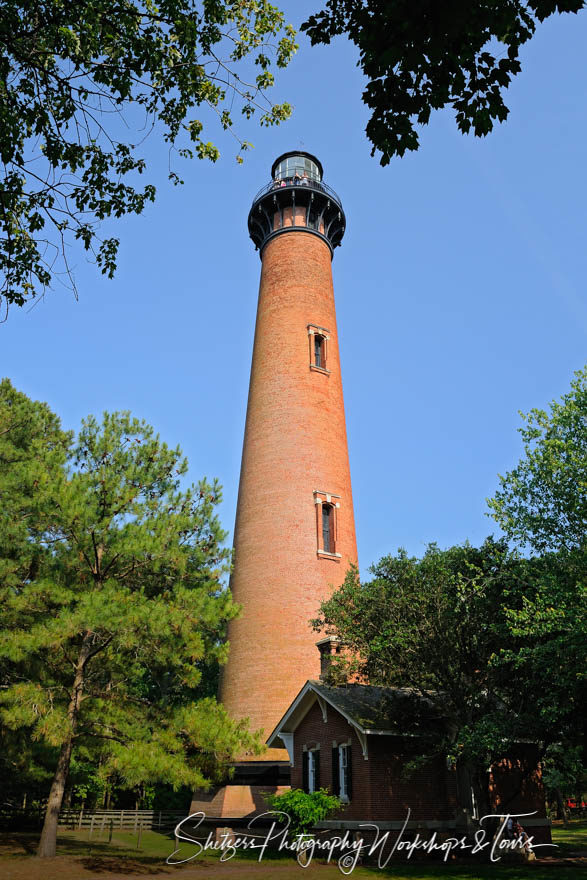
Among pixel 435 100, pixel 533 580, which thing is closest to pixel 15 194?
pixel 435 100

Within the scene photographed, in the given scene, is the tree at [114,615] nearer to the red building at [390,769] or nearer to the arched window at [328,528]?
the red building at [390,769]

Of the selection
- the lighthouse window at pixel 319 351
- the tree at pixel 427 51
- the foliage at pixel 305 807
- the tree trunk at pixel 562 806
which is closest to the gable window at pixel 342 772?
the foliage at pixel 305 807

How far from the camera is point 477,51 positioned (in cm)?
552

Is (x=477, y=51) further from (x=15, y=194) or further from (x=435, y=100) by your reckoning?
(x=15, y=194)

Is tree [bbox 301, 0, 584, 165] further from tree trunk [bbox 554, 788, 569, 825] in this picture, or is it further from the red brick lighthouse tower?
tree trunk [bbox 554, 788, 569, 825]

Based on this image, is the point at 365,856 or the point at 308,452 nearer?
the point at 365,856

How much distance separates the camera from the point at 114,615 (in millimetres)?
14758

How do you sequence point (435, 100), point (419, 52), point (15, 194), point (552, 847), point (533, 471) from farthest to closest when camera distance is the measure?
point (552, 847), point (533, 471), point (15, 194), point (435, 100), point (419, 52)

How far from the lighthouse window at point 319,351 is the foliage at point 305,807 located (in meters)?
16.0

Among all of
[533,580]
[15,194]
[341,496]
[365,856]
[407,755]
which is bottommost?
[365,856]

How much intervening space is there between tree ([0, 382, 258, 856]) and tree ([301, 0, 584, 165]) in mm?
11639

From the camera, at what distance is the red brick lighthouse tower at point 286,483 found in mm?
23250

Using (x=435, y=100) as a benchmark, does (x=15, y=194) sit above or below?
above

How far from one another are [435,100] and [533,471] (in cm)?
1286
